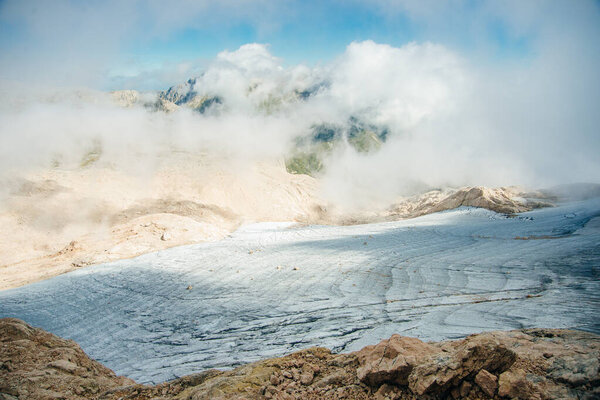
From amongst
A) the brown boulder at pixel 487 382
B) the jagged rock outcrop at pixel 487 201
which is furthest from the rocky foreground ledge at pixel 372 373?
the jagged rock outcrop at pixel 487 201

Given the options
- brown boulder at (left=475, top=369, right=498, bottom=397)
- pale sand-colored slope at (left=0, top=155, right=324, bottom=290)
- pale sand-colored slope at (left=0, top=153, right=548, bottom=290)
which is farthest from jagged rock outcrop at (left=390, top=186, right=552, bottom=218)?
brown boulder at (left=475, top=369, right=498, bottom=397)

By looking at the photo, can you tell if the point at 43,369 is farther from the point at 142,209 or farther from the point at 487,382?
the point at 142,209

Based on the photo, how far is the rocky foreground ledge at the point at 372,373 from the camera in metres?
3.22

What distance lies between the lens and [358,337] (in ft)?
22.1

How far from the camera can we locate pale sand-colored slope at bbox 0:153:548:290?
2006 cm

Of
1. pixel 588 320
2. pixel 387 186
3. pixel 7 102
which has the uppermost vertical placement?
pixel 7 102

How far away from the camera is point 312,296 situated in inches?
378

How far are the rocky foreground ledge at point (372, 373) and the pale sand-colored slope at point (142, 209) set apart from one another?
47.1ft

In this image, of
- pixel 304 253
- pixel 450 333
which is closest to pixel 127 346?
pixel 450 333

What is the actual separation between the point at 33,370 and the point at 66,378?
1.72ft

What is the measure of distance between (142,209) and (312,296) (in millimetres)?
22301

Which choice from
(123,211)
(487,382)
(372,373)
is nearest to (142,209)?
(123,211)

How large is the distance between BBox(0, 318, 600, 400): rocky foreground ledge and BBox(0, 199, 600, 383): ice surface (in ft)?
5.55

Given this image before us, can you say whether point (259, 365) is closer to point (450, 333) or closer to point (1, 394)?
point (1, 394)
